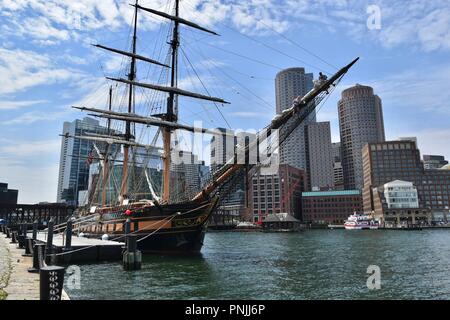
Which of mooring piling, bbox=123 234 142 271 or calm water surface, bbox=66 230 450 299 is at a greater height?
mooring piling, bbox=123 234 142 271

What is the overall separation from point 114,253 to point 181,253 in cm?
708

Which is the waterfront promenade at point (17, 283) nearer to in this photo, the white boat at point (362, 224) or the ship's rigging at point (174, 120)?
the ship's rigging at point (174, 120)

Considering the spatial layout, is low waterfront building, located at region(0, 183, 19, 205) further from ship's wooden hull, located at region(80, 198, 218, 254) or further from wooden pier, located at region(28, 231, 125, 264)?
wooden pier, located at region(28, 231, 125, 264)

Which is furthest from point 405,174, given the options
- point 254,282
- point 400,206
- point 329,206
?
point 254,282

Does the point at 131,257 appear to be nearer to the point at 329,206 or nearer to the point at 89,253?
the point at 89,253

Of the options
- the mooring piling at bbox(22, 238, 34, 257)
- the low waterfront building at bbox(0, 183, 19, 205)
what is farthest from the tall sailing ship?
the low waterfront building at bbox(0, 183, 19, 205)

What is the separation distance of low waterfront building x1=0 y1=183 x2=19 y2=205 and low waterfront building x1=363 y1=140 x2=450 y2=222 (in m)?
163

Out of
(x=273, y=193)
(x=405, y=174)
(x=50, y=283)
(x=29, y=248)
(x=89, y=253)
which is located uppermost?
(x=405, y=174)

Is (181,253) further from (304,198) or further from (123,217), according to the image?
(304,198)

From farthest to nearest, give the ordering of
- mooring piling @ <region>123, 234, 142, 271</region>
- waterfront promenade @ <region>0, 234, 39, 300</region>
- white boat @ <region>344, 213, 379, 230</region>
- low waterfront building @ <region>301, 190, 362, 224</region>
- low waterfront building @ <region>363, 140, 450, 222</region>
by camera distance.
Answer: low waterfront building @ <region>301, 190, 362, 224</region> < low waterfront building @ <region>363, 140, 450, 222</region> < white boat @ <region>344, 213, 379, 230</region> < mooring piling @ <region>123, 234, 142, 271</region> < waterfront promenade @ <region>0, 234, 39, 300</region>

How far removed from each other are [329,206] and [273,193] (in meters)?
31.9

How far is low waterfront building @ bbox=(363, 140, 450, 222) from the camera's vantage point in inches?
6905

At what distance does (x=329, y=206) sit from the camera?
189 metres

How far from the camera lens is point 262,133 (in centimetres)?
2852
